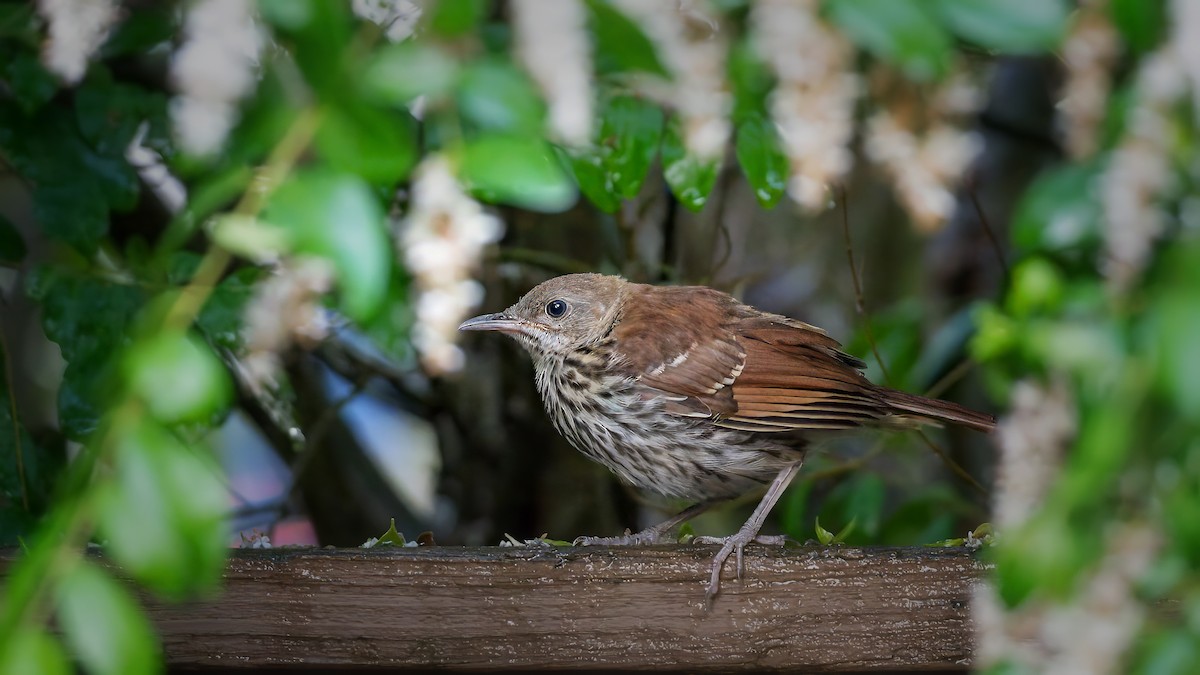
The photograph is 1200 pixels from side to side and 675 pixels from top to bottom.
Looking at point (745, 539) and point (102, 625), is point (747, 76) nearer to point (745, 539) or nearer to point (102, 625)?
point (102, 625)

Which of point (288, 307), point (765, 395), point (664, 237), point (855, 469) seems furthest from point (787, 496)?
point (288, 307)

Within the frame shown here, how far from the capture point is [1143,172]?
0.95 m

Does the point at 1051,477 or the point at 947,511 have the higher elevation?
the point at 1051,477

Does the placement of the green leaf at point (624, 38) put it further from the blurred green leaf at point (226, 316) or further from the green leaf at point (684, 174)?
the blurred green leaf at point (226, 316)

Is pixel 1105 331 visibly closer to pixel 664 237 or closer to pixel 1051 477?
pixel 1051 477

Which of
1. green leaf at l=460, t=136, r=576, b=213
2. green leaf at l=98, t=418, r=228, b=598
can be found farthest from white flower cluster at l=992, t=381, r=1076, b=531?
green leaf at l=98, t=418, r=228, b=598

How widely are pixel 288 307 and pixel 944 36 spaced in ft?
2.49

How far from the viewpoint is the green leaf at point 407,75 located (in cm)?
103

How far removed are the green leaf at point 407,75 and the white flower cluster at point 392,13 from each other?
1.61ft

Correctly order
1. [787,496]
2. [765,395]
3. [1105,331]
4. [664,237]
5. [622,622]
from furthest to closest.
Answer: [787,496], [664,237], [765,395], [622,622], [1105,331]

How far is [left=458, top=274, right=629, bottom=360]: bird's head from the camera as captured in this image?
9.93 ft

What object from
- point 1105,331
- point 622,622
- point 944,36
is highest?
point 944,36

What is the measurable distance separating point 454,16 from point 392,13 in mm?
684

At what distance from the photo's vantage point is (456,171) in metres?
1.09
